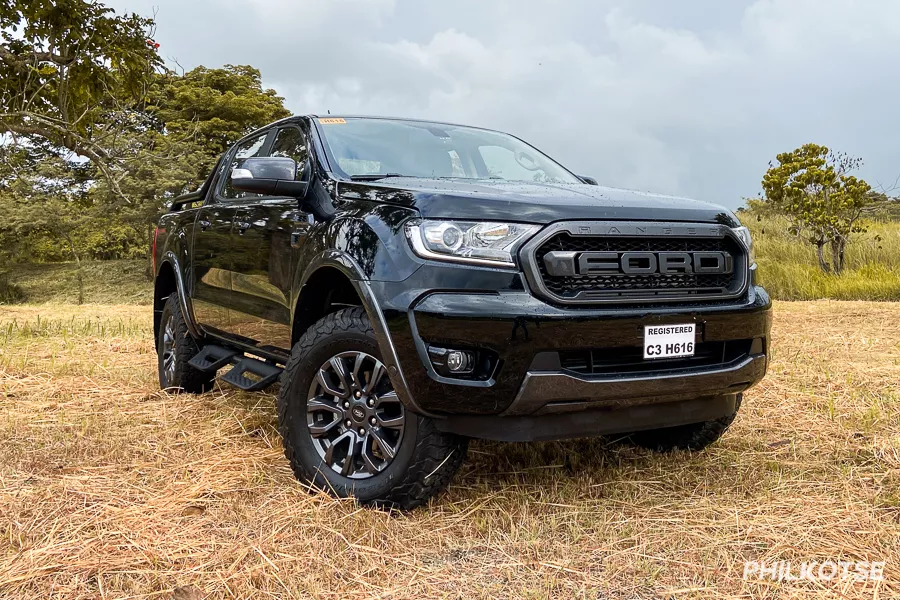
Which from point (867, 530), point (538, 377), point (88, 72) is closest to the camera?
point (538, 377)

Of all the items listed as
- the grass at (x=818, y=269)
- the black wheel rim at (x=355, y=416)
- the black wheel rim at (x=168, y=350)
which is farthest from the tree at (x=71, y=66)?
the grass at (x=818, y=269)

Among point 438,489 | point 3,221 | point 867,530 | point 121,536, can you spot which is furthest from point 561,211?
point 3,221

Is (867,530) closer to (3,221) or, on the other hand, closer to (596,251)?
(596,251)

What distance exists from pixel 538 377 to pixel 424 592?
815mm

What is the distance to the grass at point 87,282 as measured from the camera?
2922cm

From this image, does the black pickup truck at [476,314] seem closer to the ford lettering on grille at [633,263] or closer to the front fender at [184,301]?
the ford lettering on grille at [633,263]

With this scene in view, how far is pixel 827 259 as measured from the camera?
1471cm

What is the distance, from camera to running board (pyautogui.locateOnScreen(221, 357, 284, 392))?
3977 mm

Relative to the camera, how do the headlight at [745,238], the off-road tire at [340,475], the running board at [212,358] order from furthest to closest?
the running board at [212,358], the headlight at [745,238], the off-road tire at [340,475]

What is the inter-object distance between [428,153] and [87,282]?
30527 mm

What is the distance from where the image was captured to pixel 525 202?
114 inches

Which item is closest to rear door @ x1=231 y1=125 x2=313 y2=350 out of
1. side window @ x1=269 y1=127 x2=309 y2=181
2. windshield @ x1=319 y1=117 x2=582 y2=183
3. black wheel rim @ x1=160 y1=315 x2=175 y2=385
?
side window @ x1=269 y1=127 x2=309 y2=181

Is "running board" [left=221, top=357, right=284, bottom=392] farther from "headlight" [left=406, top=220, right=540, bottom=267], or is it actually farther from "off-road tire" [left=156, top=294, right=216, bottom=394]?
"headlight" [left=406, top=220, right=540, bottom=267]

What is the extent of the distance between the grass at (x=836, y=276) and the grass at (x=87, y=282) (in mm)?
21188
